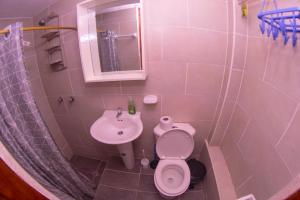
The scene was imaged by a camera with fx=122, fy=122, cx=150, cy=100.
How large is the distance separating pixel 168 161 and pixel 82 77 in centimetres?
129

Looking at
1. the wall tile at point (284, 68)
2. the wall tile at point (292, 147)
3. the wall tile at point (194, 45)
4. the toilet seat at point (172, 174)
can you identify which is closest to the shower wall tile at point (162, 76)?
the wall tile at point (194, 45)

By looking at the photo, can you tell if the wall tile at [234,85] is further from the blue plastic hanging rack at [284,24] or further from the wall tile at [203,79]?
the blue plastic hanging rack at [284,24]

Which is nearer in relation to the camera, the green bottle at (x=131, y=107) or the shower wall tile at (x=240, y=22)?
the shower wall tile at (x=240, y=22)

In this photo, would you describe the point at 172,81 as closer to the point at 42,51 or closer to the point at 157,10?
the point at 157,10

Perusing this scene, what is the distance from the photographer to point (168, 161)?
1.37m

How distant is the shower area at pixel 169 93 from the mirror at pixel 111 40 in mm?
11

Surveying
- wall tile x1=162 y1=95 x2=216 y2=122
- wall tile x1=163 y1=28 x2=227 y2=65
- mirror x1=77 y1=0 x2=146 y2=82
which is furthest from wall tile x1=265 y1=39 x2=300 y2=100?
mirror x1=77 y1=0 x2=146 y2=82

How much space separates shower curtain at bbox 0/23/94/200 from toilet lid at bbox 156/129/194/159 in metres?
0.95

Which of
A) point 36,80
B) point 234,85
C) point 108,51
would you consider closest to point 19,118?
point 36,80

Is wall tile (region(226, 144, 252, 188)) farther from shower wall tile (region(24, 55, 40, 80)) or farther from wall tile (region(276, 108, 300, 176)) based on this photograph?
shower wall tile (region(24, 55, 40, 80))

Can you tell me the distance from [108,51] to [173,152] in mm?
1277

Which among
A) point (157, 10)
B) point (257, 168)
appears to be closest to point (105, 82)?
point (157, 10)

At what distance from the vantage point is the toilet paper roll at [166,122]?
4.13 ft

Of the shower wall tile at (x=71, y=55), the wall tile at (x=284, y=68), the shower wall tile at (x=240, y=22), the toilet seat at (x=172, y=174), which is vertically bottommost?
the toilet seat at (x=172, y=174)
